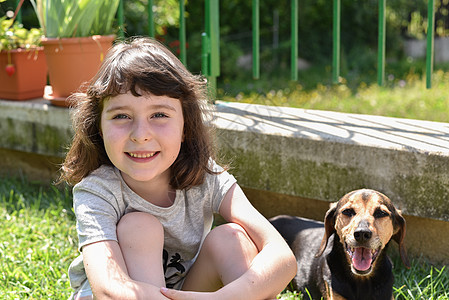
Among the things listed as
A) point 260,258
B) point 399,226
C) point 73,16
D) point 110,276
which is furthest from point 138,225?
point 73,16

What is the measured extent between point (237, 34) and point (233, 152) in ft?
25.0

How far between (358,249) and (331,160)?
0.67 m

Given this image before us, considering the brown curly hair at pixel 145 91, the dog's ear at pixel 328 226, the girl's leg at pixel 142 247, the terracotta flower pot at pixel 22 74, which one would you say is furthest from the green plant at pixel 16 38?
the dog's ear at pixel 328 226

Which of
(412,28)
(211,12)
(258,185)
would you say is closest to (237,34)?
(412,28)

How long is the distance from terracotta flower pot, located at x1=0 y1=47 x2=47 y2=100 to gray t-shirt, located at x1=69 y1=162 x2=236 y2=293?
2078 mm

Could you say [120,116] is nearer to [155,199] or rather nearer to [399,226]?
[155,199]

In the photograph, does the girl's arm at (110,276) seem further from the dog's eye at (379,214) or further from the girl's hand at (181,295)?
the dog's eye at (379,214)

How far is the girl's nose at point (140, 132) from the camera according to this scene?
2.29 meters

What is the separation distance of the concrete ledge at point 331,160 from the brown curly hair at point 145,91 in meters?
0.69

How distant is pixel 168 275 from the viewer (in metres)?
2.58

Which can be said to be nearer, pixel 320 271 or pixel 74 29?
pixel 320 271

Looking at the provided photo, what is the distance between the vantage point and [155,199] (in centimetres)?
256

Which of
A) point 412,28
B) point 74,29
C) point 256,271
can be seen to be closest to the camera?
point 256,271

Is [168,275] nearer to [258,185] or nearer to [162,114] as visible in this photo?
[162,114]
